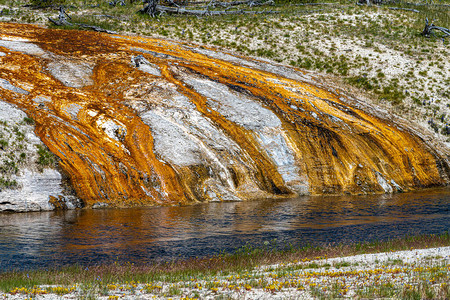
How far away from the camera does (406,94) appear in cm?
3922

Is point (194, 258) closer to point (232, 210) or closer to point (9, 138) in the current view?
point (232, 210)

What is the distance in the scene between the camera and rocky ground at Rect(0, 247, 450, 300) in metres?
9.19

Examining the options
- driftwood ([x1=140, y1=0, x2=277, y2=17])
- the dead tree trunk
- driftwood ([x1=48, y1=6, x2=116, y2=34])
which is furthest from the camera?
driftwood ([x1=140, y1=0, x2=277, y2=17])

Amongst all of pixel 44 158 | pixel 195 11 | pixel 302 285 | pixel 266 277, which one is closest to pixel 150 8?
pixel 195 11

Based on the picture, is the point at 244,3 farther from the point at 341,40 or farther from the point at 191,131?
the point at 191,131

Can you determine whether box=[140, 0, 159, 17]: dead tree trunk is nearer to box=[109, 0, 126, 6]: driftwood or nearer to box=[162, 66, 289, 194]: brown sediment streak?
box=[109, 0, 126, 6]: driftwood

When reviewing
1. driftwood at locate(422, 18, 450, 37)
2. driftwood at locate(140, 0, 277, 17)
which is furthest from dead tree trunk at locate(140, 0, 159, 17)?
driftwood at locate(422, 18, 450, 37)

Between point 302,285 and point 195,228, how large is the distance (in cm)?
887

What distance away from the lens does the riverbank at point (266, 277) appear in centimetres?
948

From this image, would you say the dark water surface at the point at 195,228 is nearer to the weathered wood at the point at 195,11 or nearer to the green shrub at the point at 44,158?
the green shrub at the point at 44,158

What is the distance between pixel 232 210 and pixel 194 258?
8779mm

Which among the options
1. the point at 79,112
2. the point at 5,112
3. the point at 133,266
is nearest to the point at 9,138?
the point at 5,112

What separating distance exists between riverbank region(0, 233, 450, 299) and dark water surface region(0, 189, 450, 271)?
169 cm

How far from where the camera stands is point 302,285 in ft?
33.4
